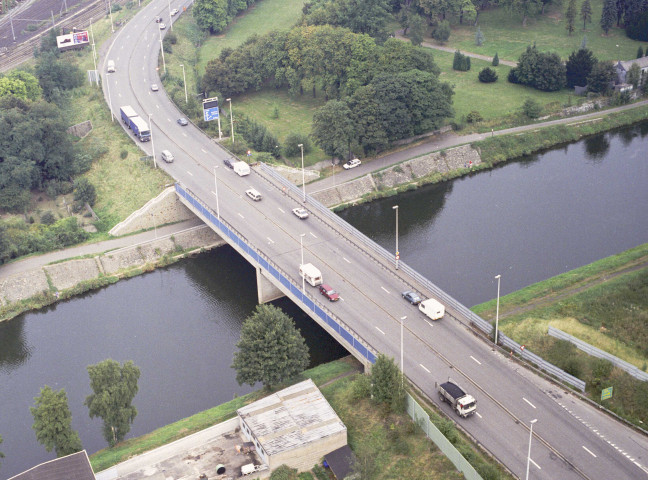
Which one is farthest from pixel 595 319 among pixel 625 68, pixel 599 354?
pixel 625 68

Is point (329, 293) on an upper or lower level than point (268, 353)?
upper

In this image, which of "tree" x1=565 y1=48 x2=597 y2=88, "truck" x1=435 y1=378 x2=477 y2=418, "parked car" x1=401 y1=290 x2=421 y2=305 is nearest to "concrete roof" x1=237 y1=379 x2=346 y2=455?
"truck" x1=435 y1=378 x2=477 y2=418

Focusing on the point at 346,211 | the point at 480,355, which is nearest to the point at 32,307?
the point at 346,211

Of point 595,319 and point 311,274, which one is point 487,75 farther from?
point 311,274

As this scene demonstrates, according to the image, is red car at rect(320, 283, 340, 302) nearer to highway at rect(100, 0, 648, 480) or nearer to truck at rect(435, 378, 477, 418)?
highway at rect(100, 0, 648, 480)

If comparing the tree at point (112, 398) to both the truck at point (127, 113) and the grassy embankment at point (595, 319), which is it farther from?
the truck at point (127, 113)
